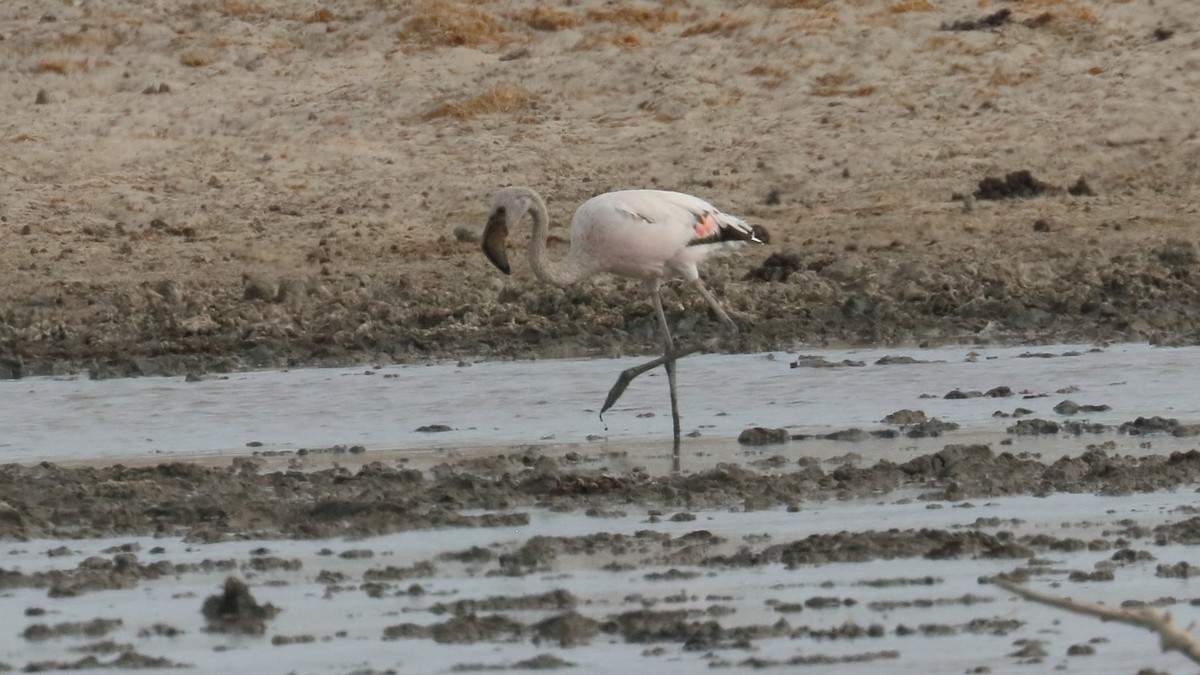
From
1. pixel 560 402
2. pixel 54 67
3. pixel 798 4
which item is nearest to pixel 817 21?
pixel 798 4

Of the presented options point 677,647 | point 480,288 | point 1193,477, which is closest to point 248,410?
point 480,288

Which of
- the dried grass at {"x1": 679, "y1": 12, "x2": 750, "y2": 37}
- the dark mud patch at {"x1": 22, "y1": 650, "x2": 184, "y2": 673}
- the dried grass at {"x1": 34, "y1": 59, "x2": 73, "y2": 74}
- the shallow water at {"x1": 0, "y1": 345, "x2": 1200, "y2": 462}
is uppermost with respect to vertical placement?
the dried grass at {"x1": 679, "y1": 12, "x2": 750, "y2": 37}

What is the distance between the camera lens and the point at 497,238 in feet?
34.8

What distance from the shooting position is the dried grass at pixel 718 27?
65.1 feet

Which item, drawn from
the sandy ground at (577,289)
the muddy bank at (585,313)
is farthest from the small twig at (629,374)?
the muddy bank at (585,313)

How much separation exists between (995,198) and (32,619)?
34.1 feet

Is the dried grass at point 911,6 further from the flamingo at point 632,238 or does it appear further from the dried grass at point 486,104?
the flamingo at point 632,238

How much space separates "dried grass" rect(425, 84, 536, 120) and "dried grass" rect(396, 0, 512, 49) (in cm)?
164

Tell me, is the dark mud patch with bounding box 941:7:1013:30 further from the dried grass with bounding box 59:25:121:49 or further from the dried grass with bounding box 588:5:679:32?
the dried grass with bounding box 59:25:121:49

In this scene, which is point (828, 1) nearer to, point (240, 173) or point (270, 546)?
point (240, 173)

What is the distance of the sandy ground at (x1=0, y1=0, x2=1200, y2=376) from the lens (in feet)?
43.0

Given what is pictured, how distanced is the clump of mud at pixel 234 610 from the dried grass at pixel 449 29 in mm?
13976

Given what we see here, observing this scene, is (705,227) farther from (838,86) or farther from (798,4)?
(798,4)

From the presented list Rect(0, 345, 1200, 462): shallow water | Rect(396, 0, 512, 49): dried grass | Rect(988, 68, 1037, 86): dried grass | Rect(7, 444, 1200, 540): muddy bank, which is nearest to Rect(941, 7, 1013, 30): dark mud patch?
Rect(988, 68, 1037, 86): dried grass
